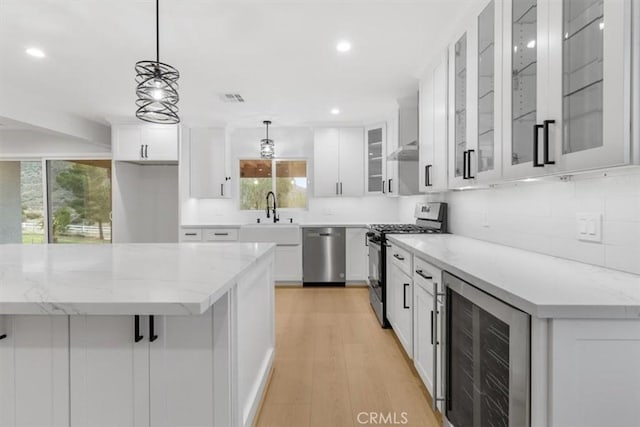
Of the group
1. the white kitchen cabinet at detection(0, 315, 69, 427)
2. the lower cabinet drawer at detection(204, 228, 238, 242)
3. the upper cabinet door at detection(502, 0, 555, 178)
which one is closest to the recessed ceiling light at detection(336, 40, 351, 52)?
Result: the upper cabinet door at detection(502, 0, 555, 178)

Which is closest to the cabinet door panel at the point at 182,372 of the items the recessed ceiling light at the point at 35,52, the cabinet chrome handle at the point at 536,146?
the cabinet chrome handle at the point at 536,146

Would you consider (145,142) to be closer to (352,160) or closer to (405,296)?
(352,160)

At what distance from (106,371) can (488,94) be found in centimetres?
235

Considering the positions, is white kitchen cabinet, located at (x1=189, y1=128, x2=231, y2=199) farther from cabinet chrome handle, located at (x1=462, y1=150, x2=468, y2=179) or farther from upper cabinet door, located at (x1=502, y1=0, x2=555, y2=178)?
upper cabinet door, located at (x1=502, y1=0, x2=555, y2=178)

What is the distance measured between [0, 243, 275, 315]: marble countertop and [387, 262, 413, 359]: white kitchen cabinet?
3.62ft

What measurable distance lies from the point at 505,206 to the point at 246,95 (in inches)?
123

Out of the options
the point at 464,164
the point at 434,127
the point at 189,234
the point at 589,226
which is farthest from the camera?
the point at 189,234

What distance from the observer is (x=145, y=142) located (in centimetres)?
511

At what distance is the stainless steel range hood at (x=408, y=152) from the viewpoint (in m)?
3.55

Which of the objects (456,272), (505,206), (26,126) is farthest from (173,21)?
(26,126)

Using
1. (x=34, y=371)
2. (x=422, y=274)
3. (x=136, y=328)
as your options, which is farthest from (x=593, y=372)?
(x=34, y=371)

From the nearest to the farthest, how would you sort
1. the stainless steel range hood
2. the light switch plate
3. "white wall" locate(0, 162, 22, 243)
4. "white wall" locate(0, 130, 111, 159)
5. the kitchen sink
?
1. the light switch plate
2. the stainless steel range hood
3. the kitchen sink
4. "white wall" locate(0, 130, 111, 159)
5. "white wall" locate(0, 162, 22, 243)

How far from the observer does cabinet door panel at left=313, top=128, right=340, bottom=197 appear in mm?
5375

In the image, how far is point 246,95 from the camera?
4090mm
